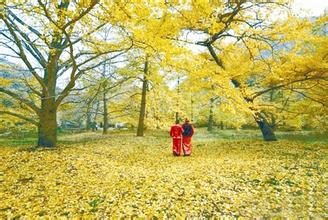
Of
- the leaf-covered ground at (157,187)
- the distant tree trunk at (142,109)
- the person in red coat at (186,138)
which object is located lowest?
the leaf-covered ground at (157,187)

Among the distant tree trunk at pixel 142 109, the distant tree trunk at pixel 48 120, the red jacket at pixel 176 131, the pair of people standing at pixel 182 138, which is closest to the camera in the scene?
the distant tree trunk at pixel 48 120

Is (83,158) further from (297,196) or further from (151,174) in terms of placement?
(297,196)

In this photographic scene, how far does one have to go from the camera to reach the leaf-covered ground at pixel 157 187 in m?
7.68

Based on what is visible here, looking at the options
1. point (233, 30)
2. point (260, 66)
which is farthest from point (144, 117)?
point (233, 30)

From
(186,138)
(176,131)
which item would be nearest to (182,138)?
(186,138)

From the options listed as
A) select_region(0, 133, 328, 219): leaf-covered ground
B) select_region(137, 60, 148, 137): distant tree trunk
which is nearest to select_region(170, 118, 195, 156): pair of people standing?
select_region(0, 133, 328, 219): leaf-covered ground

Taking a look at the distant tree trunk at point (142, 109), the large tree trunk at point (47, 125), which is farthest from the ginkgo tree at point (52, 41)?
the distant tree trunk at point (142, 109)

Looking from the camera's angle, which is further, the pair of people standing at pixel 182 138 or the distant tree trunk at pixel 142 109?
the distant tree trunk at pixel 142 109

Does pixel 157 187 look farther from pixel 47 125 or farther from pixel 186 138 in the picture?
pixel 47 125

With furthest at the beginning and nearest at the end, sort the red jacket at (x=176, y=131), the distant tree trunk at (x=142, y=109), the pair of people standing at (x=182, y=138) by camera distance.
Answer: the distant tree trunk at (x=142, y=109), the red jacket at (x=176, y=131), the pair of people standing at (x=182, y=138)

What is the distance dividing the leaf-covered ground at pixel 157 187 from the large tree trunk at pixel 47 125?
1667 mm

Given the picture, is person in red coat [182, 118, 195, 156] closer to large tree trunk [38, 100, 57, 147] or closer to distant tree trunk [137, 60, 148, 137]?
Result: large tree trunk [38, 100, 57, 147]

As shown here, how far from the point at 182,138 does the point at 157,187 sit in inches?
327

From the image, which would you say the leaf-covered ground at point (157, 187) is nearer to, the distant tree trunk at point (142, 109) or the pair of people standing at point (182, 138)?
the pair of people standing at point (182, 138)
